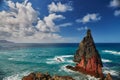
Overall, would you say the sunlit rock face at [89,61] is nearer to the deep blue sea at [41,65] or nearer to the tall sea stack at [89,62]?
the tall sea stack at [89,62]

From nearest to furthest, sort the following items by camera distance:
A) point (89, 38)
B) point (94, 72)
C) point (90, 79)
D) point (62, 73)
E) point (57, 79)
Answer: point (57, 79)
point (90, 79)
point (94, 72)
point (62, 73)
point (89, 38)

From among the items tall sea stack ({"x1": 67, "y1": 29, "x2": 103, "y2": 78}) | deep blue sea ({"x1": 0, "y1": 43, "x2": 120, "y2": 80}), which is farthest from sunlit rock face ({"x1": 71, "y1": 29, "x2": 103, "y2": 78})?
deep blue sea ({"x1": 0, "y1": 43, "x2": 120, "y2": 80})

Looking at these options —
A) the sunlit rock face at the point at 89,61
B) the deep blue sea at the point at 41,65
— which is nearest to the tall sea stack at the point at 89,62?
the sunlit rock face at the point at 89,61

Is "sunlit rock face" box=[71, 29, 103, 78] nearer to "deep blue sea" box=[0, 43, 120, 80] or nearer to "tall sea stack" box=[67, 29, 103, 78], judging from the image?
"tall sea stack" box=[67, 29, 103, 78]

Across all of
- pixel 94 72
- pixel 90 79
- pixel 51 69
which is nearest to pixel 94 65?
pixel 94 72

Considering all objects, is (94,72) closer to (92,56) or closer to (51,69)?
(92,56)

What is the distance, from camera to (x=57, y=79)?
86.7 feet

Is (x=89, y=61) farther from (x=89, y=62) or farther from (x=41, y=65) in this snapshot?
(x=41, y=65)

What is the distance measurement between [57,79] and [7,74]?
54.9 ft

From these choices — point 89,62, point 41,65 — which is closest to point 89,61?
point 89,62

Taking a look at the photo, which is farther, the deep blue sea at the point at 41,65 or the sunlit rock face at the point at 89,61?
the deep blue sea at the point at 41,65

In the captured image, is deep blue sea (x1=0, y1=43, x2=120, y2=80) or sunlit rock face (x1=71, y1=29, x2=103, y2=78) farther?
deep blue sea (x1=0, y1=43, x2=120, y2=80)

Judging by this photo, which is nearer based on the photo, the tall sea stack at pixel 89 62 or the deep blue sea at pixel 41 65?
the tall sea stack at pixel 89 62

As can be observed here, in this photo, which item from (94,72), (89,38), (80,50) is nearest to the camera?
(94,72)
